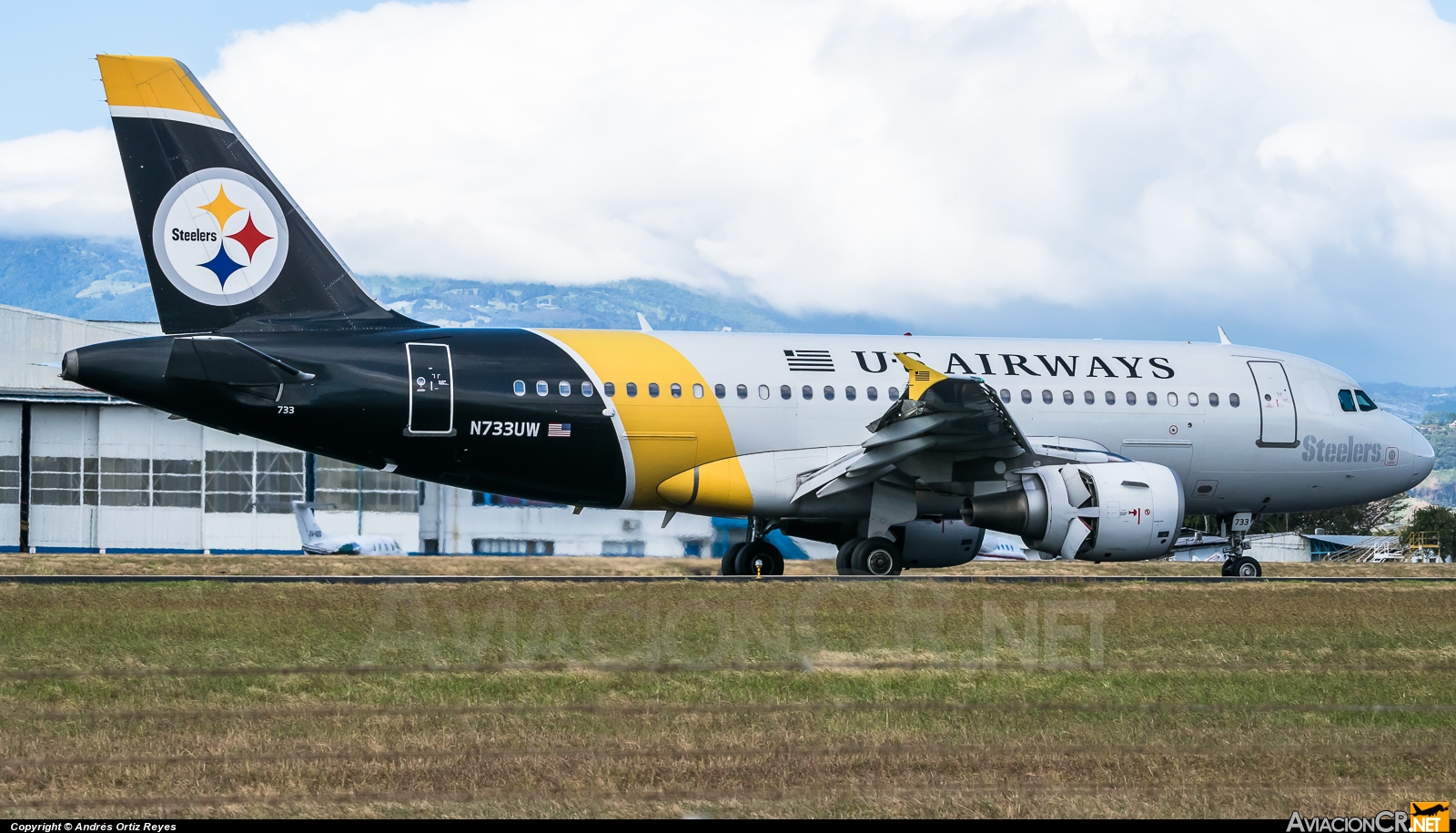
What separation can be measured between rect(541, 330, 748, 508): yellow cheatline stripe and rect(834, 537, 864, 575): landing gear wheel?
6.47 ft

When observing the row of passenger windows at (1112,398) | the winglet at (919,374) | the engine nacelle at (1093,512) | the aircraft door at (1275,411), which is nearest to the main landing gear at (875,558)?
the engine nacelle at (1093,512)

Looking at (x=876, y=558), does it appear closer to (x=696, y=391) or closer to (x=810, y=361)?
(x=810, y=361)

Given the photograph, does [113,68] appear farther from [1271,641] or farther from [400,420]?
[1271,641]

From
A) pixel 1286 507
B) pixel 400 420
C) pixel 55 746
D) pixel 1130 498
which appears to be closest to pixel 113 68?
pixel 400 420

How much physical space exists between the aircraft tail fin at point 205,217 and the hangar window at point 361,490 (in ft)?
91.9

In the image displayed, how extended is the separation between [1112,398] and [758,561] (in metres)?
6.54

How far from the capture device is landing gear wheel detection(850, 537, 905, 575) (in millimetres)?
21391

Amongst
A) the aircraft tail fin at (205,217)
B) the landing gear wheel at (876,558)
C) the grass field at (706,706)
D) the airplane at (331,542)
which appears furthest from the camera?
the airplane at (331,542)

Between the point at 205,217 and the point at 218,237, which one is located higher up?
the point at 205,217

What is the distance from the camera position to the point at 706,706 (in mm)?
9609

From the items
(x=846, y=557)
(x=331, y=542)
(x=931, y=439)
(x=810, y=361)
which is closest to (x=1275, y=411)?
(x=931, y=439)

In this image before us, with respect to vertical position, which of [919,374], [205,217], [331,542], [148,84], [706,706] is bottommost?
[331,542]

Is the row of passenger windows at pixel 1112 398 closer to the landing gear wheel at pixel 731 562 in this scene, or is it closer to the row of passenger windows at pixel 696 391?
the row of passenger windows at pixel 696 391

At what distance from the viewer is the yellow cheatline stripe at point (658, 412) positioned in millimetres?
20891
